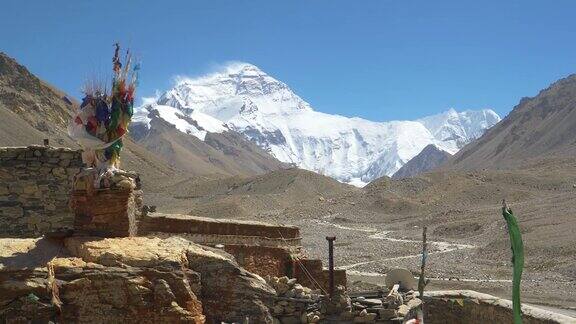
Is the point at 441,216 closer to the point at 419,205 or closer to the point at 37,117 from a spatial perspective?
the point at 419,205

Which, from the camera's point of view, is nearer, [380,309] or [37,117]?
[380,309]

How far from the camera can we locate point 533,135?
413 feet

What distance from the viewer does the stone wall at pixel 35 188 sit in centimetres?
1177

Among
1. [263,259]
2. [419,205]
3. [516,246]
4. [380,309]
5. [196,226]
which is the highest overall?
→ [419,205]

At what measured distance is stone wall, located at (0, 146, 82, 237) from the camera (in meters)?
11.8

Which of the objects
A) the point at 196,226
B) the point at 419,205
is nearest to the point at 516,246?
the point at 196,226

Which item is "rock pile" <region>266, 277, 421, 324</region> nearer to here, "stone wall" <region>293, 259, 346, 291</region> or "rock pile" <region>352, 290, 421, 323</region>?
"rock pile" <region>352, 290, 421, 323</region>

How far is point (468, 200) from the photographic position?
73.6m

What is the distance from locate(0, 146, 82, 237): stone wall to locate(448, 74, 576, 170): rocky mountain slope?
98.1 m

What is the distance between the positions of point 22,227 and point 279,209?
71.6 m

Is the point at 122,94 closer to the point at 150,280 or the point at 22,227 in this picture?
the point at 150,280

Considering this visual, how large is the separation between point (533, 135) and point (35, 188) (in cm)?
12510

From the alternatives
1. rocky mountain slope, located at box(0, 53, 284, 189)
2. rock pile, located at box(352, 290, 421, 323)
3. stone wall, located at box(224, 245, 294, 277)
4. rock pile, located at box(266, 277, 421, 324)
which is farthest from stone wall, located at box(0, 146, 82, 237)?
rocky mountain slope, located at box(0, 53, 284, 189)

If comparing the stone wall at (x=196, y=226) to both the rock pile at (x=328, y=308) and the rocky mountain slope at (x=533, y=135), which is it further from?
the rocky mountain slope at (x=533, y=135)
